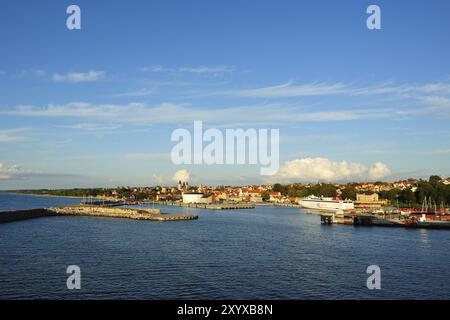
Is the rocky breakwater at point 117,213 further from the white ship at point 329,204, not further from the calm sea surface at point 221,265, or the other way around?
the white ship at point 329,204

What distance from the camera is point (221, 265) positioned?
25.9 metres

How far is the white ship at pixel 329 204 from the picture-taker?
92562 millimetres

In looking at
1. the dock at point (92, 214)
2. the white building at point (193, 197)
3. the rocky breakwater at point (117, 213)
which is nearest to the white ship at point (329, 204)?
the white building at point (193, 197)

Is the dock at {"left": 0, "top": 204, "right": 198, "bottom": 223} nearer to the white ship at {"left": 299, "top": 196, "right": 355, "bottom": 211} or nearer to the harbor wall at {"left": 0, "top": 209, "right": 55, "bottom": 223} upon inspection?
the harbor wall at {"left": 0, "top": 209, "right": 55, "bottom": 223}

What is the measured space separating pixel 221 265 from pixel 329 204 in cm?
7289

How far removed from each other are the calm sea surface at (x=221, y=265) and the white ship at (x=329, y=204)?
167ft

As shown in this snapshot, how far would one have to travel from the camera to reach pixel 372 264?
88.4 ft

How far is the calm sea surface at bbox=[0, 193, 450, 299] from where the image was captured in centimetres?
1978

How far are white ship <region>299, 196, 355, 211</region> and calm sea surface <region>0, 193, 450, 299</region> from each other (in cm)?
5088

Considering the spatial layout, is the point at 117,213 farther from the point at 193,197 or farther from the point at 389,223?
the point at 193,197
